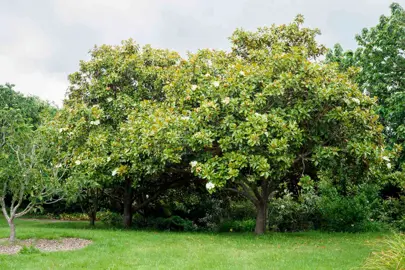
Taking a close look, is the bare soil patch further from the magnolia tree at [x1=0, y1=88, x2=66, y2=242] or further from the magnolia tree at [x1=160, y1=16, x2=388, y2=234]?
the magnolia tree at [x1=160, y1=16, x2=388, y2=234]

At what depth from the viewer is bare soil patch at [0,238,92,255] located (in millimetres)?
9859

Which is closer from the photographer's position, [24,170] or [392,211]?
[24,170]

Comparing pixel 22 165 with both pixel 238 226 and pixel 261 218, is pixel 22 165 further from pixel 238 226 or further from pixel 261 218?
pixel 238 226

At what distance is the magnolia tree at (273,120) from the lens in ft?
36.2

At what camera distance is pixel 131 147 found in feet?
41.1

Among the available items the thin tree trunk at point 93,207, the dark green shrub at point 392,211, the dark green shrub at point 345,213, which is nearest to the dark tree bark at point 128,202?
the thin tree trunk at point 93,207

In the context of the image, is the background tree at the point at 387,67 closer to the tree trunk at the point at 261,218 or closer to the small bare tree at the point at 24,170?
the tree trunk at the point at 261,218

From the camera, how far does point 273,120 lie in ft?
36.2

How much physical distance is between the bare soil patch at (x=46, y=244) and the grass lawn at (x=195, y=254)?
38cm

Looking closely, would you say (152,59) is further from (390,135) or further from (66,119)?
(390,135)

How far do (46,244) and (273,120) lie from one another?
6713 millimetres

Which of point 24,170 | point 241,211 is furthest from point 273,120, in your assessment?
point 241,211

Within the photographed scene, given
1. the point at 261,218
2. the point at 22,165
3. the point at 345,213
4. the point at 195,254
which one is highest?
the point at 22,165

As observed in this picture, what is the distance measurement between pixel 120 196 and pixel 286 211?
6.87 meters
